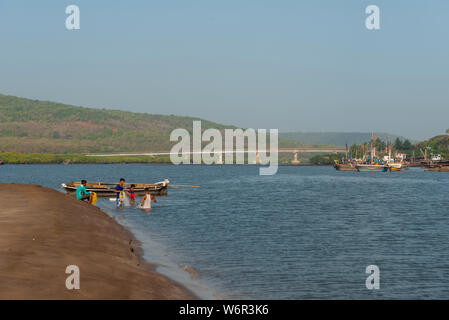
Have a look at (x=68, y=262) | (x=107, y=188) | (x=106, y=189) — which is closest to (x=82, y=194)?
(x=106, y=189)

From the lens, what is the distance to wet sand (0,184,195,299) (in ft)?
53.4

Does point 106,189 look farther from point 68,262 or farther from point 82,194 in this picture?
point 68,262

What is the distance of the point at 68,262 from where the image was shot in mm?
20203

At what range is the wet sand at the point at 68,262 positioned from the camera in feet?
53.4

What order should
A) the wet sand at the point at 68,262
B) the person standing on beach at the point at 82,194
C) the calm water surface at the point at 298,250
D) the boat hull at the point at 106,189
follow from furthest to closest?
the boat hull at the point at 106,189, the person standing on beach at the point at 82,194, the calm water surface at the point at 298,250, the wet sand at the point at 68,262

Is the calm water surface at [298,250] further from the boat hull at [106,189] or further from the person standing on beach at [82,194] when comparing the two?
the boat hull at [106,189]

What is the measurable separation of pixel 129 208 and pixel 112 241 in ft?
84.4

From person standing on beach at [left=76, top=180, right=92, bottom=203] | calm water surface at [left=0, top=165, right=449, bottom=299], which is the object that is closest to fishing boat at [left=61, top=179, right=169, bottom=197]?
calm water surface at [left=0, top=165, right=449, bottom=299]

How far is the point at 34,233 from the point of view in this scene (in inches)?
1000

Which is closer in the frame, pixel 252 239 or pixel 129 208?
pixel 252 239

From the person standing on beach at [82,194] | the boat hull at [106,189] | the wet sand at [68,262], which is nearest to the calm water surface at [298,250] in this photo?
the wet sand at [68,262]

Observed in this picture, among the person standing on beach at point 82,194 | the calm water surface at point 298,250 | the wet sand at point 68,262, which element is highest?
the person standing on beach at point 82,194

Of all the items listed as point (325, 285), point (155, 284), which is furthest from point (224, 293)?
point (325, 285)
